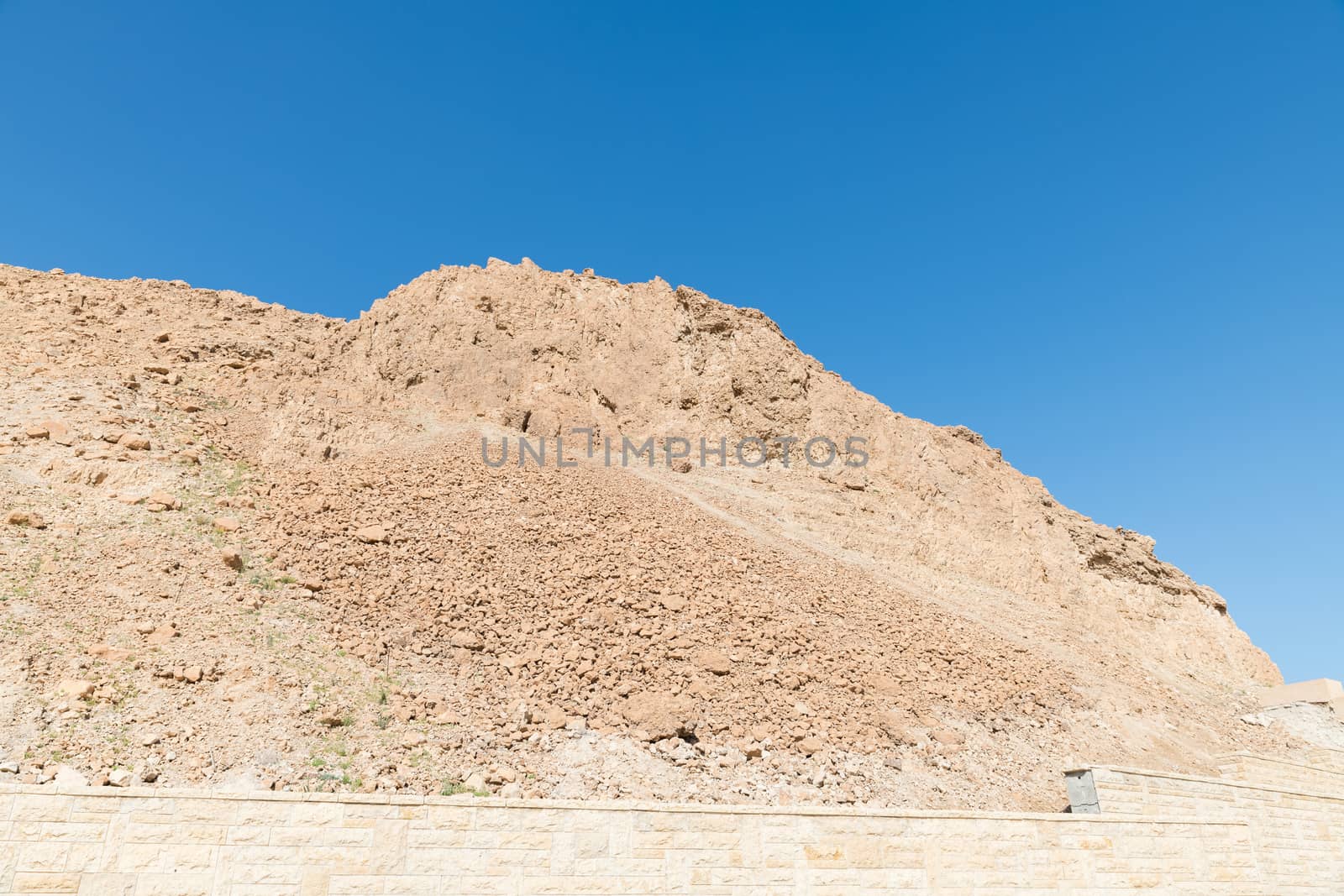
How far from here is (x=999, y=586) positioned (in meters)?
23.1

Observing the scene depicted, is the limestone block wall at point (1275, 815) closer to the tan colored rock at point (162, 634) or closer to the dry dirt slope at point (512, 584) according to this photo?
the dry dirt slope at point (512, 584)

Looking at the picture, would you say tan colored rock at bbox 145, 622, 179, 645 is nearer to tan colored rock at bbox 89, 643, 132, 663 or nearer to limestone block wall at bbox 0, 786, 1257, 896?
tan colored rock at bbox 89, 643, 132, 663

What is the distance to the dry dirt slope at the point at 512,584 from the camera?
1135 centimetres

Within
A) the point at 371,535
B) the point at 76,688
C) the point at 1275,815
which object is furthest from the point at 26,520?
the point at 1275,815

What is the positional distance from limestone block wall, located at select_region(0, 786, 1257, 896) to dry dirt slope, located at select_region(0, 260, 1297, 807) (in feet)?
10.4

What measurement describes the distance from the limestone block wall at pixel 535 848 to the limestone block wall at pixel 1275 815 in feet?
11.2

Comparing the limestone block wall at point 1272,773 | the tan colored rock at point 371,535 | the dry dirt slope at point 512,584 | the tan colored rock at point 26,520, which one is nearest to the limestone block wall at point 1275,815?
the dry dirt slope at point 512,584

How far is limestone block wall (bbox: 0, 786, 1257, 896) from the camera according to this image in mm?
6695

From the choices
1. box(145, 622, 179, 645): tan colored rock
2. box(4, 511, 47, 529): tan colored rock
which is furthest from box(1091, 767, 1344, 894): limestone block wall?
box(4, 511, 47, 529): tan colored rock

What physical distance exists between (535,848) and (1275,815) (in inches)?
466

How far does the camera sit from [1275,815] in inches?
528

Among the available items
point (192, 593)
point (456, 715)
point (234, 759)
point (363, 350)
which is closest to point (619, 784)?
point (456, 715)

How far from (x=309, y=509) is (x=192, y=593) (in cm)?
313

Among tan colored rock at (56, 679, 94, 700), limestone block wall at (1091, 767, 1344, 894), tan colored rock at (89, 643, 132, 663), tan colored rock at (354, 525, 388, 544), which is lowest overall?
limestone block wall at (1091, 767, 1344, 894)
